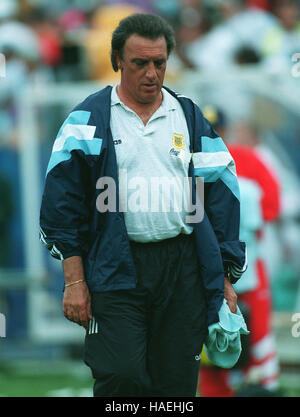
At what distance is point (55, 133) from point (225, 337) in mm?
4718

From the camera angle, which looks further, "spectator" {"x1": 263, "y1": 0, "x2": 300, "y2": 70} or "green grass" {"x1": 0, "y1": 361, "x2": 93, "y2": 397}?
"spectator" {"x1": 263, "y1": 0, "x2": 300, "y2": 70}

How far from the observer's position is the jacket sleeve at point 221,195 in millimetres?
4293

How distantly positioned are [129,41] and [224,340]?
150 cm

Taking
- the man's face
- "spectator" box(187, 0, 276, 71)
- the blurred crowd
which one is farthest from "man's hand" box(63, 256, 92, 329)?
"spectator" box(187, 0, 276, 71)

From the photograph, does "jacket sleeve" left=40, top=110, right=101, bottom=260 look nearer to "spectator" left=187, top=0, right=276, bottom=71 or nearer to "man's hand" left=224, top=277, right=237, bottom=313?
"man's hand" left=224, top=277, right=237, bottom=313

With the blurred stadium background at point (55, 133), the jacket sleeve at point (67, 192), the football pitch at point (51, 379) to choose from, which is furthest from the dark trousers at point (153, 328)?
the blurred stadium background at point (55, 133)

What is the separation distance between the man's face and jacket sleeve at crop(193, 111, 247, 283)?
34 centimetres

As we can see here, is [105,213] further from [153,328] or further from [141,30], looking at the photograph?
[141,30]

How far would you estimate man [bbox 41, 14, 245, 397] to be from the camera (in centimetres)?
412

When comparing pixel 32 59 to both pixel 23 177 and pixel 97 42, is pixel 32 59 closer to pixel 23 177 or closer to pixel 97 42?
pixel 97 42

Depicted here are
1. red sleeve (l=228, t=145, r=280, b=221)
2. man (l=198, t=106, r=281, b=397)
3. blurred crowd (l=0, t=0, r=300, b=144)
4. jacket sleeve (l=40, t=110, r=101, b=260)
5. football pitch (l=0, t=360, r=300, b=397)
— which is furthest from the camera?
blurred crowd (l=0, t=0, r=300, b=144)

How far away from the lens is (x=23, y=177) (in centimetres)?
871

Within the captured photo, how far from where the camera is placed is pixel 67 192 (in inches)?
162

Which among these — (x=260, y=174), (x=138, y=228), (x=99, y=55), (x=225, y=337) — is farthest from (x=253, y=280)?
(x=99, y=55)
